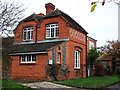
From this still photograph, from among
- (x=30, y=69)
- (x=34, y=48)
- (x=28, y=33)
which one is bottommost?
(x=30, y=69)

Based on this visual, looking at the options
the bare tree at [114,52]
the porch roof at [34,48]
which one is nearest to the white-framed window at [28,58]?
the porch roof at [34,48]

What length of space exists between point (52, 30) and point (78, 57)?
16.4 feet

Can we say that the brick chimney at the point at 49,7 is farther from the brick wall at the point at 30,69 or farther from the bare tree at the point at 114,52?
the bare tree at the point at 114,52

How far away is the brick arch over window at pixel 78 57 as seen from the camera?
3284 cm

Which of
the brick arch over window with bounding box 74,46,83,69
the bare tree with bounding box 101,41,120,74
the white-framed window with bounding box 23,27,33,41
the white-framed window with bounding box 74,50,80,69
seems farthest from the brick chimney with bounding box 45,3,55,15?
the bare tree with bounding box 101,41,120,74

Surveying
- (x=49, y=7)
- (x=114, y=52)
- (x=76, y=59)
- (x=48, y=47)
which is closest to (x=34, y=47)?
(x=48, y=47)

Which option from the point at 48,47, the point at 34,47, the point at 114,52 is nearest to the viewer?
the point at 48,47

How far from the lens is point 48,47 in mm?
28531

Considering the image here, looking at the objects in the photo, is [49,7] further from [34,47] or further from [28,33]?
[34,47]

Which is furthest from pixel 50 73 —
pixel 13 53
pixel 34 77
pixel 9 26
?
pixel 9 26

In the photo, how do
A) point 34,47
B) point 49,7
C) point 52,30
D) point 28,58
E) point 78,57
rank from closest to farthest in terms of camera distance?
point 28,58
point 34,47
point 52,30
point 78,57
point 49,7

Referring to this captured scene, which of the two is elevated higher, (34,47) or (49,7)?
(49,7)

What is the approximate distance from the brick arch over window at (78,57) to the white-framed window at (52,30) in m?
3.28

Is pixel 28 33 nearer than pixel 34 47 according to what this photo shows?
No
